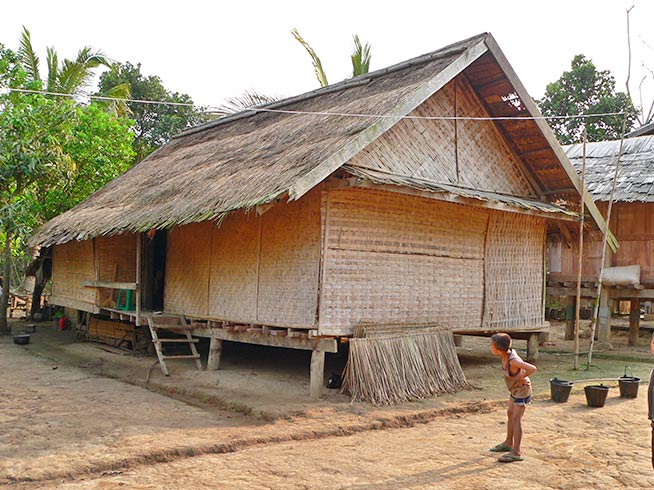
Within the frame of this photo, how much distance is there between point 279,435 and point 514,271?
5423 millimetres

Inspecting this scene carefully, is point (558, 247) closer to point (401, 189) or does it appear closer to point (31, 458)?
point (401, 189)

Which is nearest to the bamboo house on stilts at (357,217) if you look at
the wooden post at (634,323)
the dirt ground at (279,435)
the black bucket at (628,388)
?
the dirt ground at (279,435)

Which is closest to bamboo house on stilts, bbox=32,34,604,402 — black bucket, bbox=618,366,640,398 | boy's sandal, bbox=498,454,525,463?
black bucket, bbox=618,366,640,398

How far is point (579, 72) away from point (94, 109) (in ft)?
59.7

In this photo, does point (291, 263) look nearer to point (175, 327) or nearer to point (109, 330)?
point (175, 327)

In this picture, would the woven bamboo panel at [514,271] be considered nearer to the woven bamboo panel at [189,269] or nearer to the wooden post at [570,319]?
the woven bamboo panel at [189,269]

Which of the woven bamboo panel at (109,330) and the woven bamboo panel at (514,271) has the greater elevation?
the woven bamboo panel at (514,271)

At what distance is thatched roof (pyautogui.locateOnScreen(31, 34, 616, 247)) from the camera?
260 inches

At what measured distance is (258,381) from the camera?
7762 mm

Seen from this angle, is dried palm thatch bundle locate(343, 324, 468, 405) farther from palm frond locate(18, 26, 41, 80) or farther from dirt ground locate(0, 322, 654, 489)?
palm frond locate(18, 26, 41, 80)

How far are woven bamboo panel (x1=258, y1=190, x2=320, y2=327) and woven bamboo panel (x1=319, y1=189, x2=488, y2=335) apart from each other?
215mm

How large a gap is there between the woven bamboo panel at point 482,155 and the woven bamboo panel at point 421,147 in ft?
0.78

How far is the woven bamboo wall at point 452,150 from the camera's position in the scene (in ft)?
25.4

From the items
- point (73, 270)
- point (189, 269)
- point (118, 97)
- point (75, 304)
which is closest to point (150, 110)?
point (118, 97)
